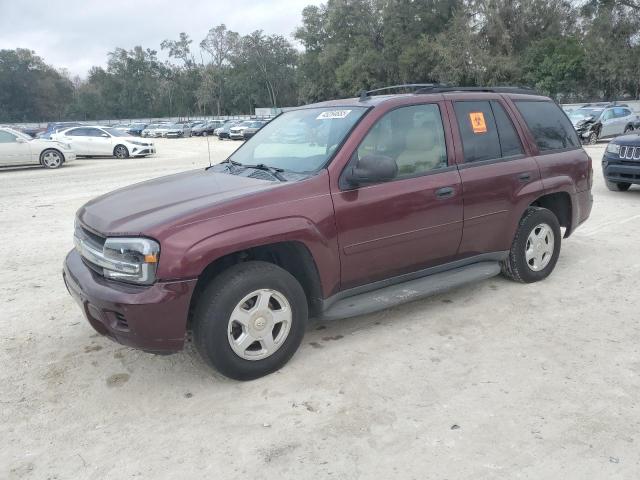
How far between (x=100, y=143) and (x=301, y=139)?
1958 cm

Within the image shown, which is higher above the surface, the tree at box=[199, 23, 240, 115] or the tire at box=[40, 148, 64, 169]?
the tree at box=[199, 23, 240, 115]

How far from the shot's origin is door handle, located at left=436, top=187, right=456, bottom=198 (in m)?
4.21

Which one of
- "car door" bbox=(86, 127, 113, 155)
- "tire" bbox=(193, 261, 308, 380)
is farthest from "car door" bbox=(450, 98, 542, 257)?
"car door" bbox=(86, 127, 113, 155)

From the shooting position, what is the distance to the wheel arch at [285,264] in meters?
3.45

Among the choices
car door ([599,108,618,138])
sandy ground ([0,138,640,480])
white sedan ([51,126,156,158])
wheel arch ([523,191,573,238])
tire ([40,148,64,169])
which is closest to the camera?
sandy ground ([0,138,640,480])

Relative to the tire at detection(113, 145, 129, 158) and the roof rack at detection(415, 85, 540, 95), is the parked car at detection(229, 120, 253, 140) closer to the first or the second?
the tire at detection(113, 145, 129, 158)

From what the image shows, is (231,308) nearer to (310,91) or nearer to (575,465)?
(575,465)

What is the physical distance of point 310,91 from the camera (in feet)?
254

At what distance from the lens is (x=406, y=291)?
13.6ft

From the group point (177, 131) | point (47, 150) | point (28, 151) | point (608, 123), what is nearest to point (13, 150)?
point (28, 151)

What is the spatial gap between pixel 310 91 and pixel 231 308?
77170mm

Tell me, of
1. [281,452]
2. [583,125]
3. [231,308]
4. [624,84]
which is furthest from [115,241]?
[624,84]

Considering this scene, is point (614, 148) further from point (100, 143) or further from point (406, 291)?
point (100, 143)

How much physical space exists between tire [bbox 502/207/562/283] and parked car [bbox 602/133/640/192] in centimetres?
533
